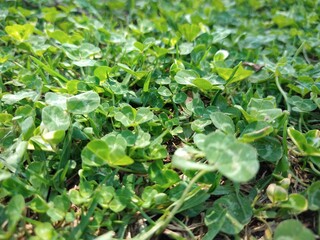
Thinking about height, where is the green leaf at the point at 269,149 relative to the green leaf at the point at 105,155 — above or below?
below

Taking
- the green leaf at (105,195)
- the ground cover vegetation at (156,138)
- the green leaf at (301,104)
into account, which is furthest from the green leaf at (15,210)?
the green leaf at (301,104)

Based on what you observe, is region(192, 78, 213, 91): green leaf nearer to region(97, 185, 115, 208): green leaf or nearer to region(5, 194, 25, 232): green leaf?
region(97, 185, 115, 208): green leaf

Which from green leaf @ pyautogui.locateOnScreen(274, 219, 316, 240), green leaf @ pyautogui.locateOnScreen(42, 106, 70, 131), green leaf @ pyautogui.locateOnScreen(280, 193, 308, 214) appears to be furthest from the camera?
green leaf @ pyautogui.locateOnScreen(42, 106, 70, 131)

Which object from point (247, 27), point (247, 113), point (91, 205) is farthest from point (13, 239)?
point (247, 27)

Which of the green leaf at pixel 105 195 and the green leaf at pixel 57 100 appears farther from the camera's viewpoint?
the green leaf at pixel 57 100

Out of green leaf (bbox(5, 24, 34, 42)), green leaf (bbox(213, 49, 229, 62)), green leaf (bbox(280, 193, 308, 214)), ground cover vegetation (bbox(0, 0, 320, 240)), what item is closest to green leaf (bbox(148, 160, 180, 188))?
ground cover vegetation (bbox(0, 0, 320, 240))

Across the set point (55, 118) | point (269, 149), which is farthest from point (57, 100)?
point (269, 149)

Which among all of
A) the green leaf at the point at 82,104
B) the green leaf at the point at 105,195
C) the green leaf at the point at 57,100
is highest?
the green leaf at the point at 57,100

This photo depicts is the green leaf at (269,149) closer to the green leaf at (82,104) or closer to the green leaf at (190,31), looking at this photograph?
the green leaf at (82,104)
